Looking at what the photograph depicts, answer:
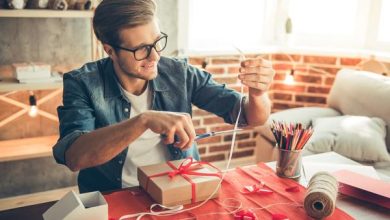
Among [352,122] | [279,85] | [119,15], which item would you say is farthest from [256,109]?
[279,85]

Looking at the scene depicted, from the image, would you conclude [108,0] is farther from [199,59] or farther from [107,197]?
[199,59]

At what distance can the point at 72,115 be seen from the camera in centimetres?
133

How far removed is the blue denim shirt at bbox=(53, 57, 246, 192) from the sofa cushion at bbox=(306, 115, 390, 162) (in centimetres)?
80

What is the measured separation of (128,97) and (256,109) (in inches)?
19.4

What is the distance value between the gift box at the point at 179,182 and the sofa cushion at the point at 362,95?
161cm

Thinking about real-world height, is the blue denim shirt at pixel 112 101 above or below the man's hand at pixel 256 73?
below

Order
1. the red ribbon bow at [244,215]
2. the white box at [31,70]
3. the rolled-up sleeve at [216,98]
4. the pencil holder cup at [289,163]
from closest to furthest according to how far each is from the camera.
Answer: the red ribbon bow at [244,215] < the pencil holder cup at [289,163] < the rolled-up sleeve at [216,98] < the white box at [31,70]

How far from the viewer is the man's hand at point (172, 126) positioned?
1.11 m

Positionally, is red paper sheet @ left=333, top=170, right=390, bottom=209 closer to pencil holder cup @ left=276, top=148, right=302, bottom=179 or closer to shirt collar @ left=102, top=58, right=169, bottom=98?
pencil holder cup @ left=276, top=148, right=302, bottom=179

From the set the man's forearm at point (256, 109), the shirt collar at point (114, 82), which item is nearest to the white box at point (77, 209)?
the shirt collar at point (114, 82)

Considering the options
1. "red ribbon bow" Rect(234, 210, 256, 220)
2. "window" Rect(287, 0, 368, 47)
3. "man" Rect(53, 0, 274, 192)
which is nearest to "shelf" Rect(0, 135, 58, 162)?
"man" Rect(53, 0, 274, 192)

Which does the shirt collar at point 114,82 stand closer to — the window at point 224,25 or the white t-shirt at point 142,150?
the white t-shirt at point 142,150

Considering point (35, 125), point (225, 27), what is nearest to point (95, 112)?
point (35, 125)

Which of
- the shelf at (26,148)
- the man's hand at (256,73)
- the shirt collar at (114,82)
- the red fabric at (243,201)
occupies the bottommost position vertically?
the shelf at (26,148)
